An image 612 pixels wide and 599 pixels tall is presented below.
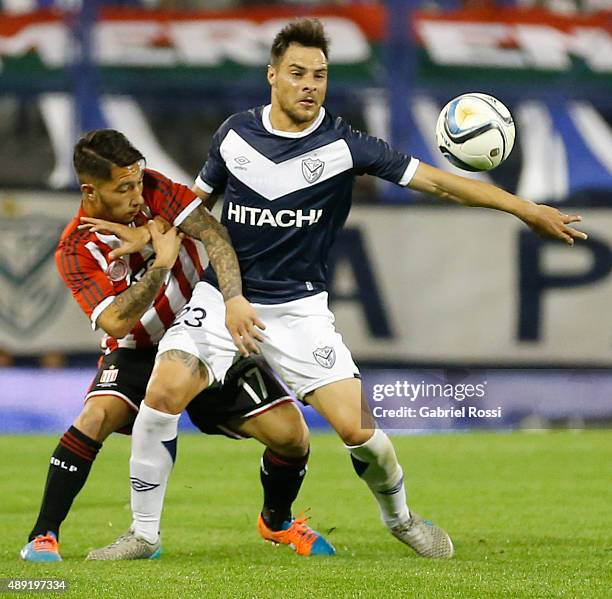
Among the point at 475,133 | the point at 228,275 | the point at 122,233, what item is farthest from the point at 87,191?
the point at 475,133

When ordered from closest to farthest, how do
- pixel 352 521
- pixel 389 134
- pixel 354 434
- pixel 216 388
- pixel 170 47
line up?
pixel 354 434
pixel 216 388
pixel 352 521
pixel 389 134
pixel 170 47

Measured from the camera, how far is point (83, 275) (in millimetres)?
6109

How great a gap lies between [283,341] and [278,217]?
53 cm

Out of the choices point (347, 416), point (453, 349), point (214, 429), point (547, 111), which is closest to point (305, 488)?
point (214, 429)

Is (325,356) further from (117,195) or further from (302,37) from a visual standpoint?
(302,37)

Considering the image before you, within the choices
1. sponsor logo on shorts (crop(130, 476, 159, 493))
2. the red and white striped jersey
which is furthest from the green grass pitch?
the red and white striped jersey

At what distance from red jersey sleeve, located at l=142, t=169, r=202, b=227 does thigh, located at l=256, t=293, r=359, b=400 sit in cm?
52

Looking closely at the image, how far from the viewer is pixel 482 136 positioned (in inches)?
237

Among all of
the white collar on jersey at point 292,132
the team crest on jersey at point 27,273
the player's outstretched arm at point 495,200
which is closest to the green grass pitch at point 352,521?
the team crest on jersey at point 27,273

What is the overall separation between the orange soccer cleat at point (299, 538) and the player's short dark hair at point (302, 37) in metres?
→ 2.06

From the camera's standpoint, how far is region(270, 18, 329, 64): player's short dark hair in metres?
6.12

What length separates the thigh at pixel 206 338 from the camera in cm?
603

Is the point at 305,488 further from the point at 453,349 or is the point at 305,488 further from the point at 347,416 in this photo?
the point at 453,349

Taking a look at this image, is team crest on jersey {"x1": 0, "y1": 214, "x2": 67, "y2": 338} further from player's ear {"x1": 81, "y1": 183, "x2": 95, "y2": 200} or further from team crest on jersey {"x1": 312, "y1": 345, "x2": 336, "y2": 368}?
team crest on jersey {"x1": 312, "y1": 345, "x2": 336, "y2": 368}
